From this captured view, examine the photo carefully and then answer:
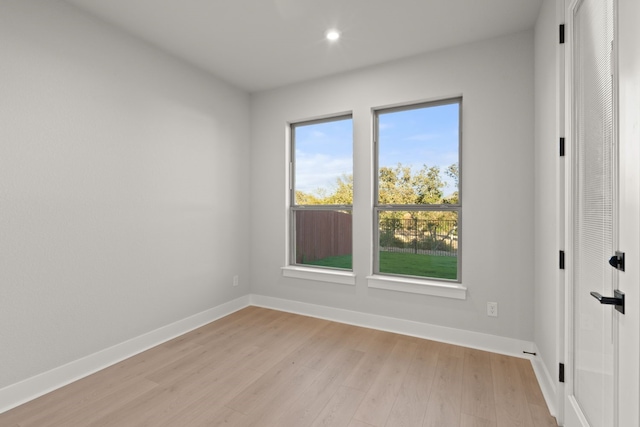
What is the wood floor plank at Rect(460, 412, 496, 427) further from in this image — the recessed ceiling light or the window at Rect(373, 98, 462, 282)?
the recessed ceiling light

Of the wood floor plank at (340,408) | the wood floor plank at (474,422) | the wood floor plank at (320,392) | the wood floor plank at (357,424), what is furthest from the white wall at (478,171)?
the wood floor plank at (357,424)

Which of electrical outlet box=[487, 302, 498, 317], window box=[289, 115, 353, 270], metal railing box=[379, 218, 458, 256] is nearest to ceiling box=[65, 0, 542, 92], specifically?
window box=[289, 115, 353, 270]

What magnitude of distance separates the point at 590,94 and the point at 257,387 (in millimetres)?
2572

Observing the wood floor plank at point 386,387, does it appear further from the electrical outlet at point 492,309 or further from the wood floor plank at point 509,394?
the electrical outlet at point 492,309

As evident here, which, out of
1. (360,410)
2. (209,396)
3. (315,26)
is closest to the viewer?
(360,410)

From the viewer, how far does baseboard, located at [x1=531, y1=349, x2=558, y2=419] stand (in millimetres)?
1852

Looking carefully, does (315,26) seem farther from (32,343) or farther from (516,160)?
(32,343)

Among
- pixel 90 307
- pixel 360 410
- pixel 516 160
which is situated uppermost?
pixel 516 160

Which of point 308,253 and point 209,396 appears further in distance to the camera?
point 308,253

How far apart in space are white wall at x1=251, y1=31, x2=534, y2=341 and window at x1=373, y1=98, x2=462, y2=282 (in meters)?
0.14

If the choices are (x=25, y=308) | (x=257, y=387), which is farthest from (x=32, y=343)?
(x=257, y=387)

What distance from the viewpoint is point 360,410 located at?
6.25ft

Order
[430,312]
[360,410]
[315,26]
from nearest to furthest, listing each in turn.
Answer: [360,410], [315,26], [430,312]

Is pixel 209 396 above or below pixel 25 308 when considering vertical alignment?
below
